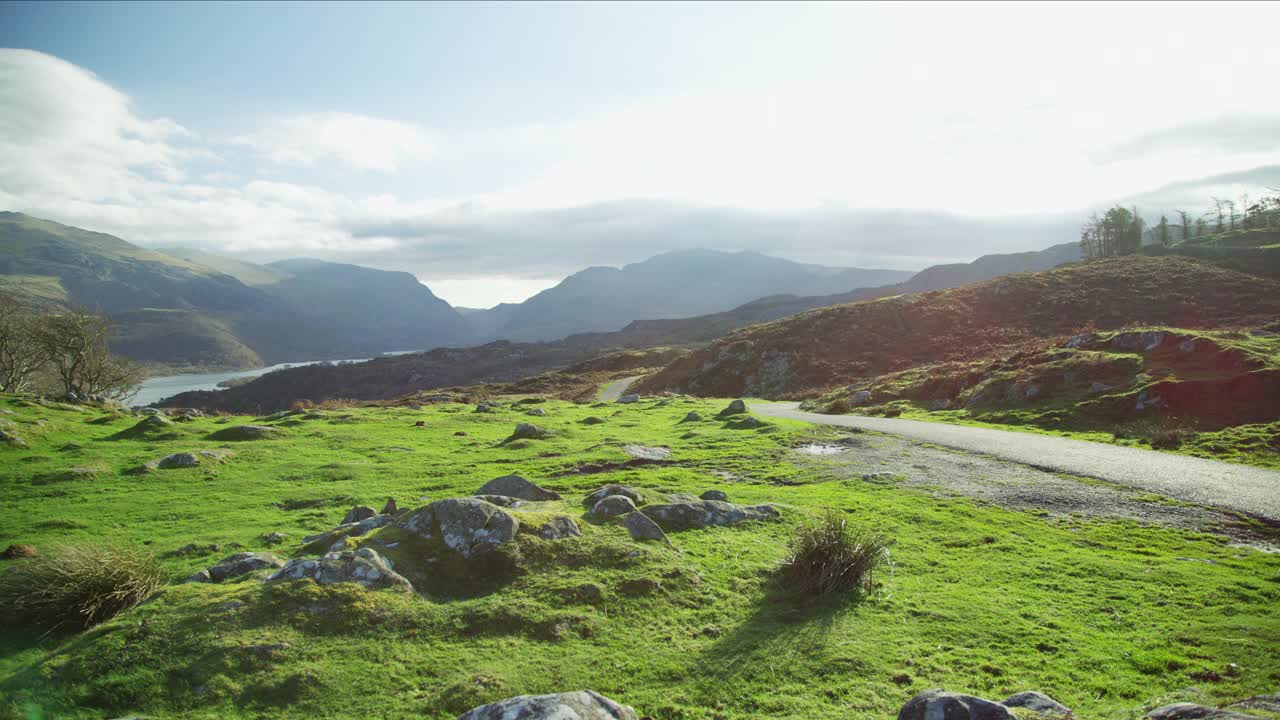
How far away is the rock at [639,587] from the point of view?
11.8 m

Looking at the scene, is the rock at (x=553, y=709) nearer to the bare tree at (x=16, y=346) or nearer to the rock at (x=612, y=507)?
the rock at (x=612, y=507)

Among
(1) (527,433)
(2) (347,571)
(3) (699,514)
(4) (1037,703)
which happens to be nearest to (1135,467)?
(3) (699,514)

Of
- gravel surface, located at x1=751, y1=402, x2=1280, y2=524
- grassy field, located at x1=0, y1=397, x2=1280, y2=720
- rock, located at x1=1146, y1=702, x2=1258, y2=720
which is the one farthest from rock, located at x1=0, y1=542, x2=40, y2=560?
gravel surface, located at x1=751, y1=402, x2=1280, y2=524

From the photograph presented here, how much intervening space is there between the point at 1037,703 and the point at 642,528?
851cm

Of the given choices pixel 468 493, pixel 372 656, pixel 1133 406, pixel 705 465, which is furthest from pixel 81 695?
pixel 1133 406

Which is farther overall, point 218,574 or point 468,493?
point 468,493

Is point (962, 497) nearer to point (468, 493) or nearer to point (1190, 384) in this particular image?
point (468, 493)

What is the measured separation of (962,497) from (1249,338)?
141ft

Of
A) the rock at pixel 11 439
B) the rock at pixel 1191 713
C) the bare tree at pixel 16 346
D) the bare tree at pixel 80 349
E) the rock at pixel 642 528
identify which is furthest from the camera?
the bare tree at pixel 16 346

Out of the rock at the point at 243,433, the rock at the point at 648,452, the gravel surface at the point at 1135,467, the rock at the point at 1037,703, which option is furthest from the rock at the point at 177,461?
the gravel surface at the point at 1135,467

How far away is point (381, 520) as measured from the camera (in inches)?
599

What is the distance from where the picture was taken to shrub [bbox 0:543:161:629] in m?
9.70

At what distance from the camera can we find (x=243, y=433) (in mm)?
33469

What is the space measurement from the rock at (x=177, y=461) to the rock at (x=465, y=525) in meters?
20.6
